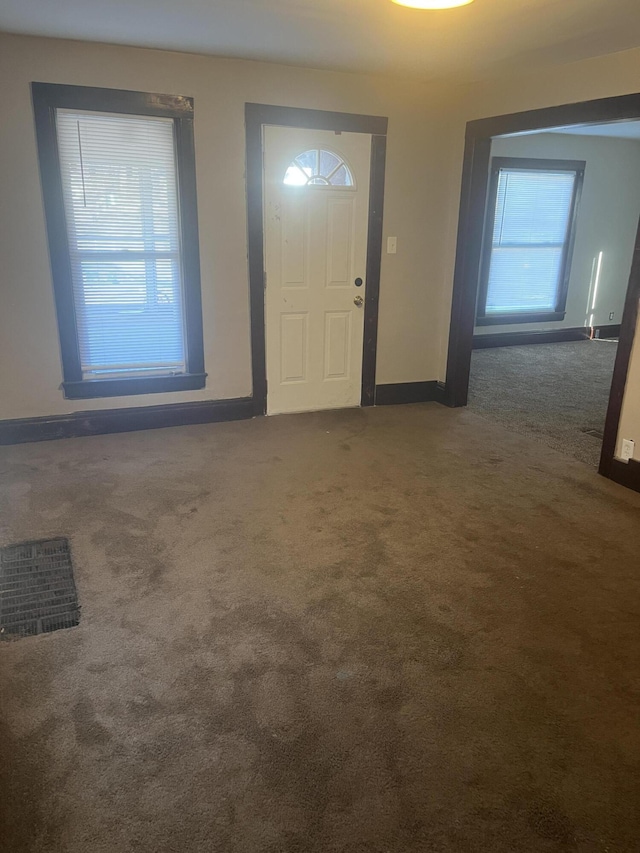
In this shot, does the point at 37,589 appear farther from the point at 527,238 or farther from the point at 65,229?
the point at 527,238

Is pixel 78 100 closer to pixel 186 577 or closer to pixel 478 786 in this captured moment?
pixel 186 577

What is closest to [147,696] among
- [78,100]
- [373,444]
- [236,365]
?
[373,444]

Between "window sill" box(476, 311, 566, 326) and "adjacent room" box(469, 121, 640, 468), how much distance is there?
13 mm

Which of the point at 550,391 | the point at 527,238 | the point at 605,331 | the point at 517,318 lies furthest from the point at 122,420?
the point at 605,331

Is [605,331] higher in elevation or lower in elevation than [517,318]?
lower

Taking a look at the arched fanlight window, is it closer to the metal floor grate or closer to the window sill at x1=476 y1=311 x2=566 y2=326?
the metal floor grate

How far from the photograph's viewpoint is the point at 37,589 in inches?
106

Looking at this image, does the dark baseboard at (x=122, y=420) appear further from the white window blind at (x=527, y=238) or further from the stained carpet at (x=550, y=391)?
the white window blind at (x=527, y=238)

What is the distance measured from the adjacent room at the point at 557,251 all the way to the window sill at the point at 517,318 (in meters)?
0.01

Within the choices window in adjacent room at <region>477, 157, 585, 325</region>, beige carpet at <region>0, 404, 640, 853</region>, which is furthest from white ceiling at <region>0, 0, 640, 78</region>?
window in adjacent room at <region>477, 157, 585, 325</region>

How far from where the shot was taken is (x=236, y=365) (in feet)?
15.8

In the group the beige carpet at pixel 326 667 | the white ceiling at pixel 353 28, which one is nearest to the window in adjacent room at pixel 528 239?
the white ceiling at pixel 353 28

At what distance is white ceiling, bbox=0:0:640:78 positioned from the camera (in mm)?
2943

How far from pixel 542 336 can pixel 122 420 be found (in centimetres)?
576
